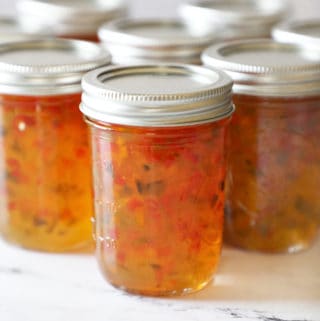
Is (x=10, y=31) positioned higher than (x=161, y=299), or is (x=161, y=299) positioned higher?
(x=10, y=31)

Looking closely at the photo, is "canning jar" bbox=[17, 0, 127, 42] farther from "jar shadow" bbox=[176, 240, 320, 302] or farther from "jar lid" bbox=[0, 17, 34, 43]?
"jar shadow" bbox=[176, 240, 320, 302]

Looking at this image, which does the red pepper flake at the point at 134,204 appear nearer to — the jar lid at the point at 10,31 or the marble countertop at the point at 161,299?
the marble countertop at the point at 161,299

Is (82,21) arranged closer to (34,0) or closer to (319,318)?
(34,0)

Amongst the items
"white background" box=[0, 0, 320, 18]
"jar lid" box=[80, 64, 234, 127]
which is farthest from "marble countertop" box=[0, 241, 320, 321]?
"white background" box=[0, 0, 320, 18]

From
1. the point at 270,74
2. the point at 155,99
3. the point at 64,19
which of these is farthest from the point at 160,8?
the point at 155,99

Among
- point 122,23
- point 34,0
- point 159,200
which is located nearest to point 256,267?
point 159,200

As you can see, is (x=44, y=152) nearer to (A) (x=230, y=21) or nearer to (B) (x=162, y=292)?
(B) (x=162, y=292)
